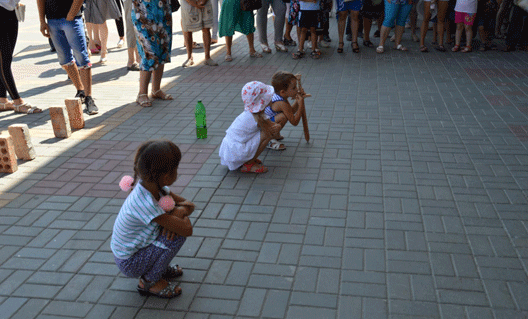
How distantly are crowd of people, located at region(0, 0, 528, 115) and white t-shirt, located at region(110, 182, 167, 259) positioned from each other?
415 cm

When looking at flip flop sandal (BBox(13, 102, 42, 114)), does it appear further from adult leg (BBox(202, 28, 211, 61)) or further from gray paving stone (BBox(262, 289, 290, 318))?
gray paving stone (BBox(262, 289, 290, 318))

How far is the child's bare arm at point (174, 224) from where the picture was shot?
2.80m

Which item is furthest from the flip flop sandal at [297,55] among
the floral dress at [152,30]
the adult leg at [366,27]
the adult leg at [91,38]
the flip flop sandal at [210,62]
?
the adult leg at [91,38]

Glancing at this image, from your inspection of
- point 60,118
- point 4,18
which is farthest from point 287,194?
point 4,18

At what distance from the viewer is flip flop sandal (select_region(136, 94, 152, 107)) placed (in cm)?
685

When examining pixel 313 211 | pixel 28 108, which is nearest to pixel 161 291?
pixel 313 211

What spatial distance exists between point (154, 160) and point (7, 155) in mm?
2849

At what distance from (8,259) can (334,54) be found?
25.2ft

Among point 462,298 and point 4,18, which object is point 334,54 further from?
point 462,298

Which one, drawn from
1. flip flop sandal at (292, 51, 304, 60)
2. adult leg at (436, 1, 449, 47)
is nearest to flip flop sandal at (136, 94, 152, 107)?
flip flop sandal at (292, 51, 304, 60)

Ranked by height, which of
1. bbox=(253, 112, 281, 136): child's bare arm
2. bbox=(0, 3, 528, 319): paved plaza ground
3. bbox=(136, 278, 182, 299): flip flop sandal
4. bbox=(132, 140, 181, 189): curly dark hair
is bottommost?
bbox=(0, 3, 528, 319): paved plaza ground

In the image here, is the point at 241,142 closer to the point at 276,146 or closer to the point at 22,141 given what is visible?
the point at 276,146

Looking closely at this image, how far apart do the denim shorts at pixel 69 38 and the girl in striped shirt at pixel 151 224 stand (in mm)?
4275

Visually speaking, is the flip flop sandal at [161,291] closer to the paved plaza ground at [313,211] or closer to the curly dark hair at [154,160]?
the paved plaza ground at [313,211]
